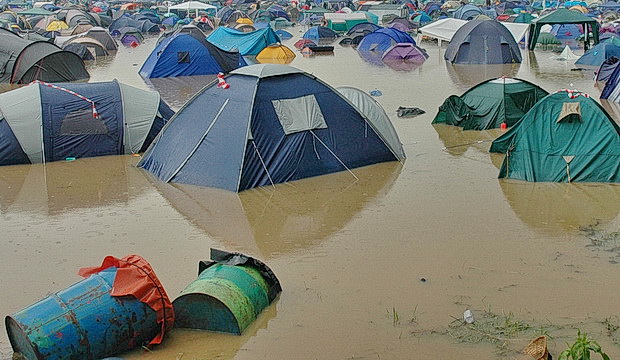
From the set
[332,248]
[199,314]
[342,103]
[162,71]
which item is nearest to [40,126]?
[342,103]

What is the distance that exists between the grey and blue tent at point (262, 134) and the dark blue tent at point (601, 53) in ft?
56.8

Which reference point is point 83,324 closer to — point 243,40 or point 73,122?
point 73,122

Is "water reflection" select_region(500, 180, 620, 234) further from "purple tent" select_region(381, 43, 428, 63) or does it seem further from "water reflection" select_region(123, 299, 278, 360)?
"purple tent" select_region(381, 43, 428, 63)

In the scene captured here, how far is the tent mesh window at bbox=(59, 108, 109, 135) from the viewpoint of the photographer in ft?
46.8

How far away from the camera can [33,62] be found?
2416cm

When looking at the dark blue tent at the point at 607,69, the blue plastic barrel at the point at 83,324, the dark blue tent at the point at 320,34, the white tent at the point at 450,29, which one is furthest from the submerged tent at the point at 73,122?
the dark blue tent at the point at 320,34

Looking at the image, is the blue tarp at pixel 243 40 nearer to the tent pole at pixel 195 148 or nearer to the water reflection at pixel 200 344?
the tent pole at pixel 195 148

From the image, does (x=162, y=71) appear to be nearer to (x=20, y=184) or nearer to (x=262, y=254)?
(x=20, y=184)

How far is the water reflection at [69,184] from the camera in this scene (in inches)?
475

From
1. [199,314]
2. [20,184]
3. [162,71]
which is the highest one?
[199,314]

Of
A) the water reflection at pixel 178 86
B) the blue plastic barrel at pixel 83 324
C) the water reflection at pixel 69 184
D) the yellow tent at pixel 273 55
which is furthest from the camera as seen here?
the yellow tent at pixel 273 55

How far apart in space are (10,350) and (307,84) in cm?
744

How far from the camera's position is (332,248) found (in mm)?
9945

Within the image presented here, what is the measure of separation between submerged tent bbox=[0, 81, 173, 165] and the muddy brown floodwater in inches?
11.3
